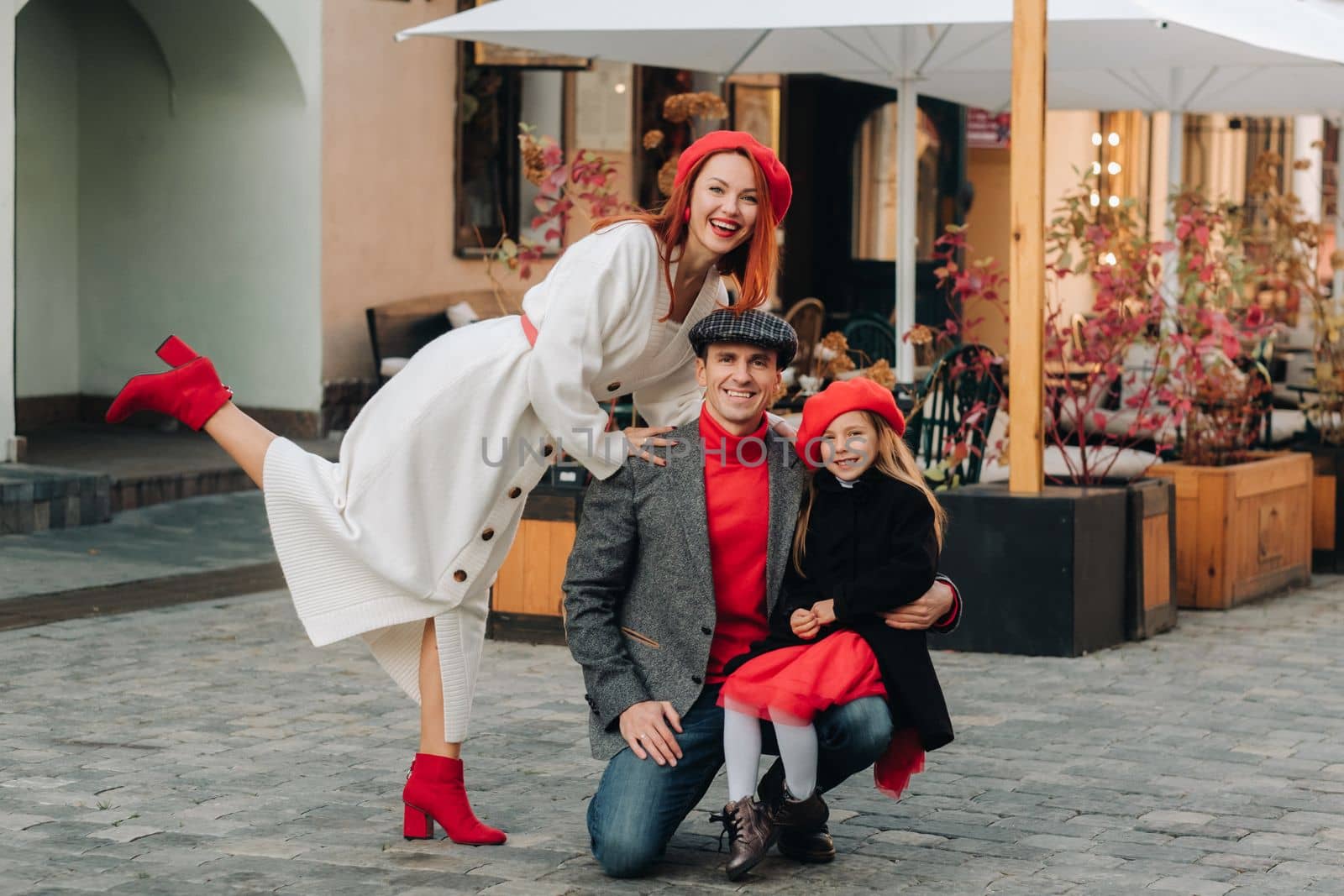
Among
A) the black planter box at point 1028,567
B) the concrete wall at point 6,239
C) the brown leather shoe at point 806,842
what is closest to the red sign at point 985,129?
the concrete wall at point 6,239

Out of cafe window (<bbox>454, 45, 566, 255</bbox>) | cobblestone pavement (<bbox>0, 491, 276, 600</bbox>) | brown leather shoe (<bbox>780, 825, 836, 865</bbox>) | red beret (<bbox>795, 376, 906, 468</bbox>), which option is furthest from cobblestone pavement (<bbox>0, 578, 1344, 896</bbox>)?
cafe window (<bbox>454, 45, 566, 255</bbox>)

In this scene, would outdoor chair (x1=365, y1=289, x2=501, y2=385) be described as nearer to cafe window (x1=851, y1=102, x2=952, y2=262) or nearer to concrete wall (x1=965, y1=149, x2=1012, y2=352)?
cafe window (x1=851, y1=102, x2=952, y2=262)

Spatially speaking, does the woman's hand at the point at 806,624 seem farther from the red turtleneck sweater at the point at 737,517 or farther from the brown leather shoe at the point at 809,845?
the brown leather shoe at the point at 809,845

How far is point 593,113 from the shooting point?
1521 cm

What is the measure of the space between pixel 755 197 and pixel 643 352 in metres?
0.45

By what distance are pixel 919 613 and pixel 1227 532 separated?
430cm

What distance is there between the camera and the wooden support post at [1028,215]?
7020 millimetres

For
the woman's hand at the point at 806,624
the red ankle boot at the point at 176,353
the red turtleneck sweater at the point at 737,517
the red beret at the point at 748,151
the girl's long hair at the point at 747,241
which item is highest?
the red beret at the point at 748,151

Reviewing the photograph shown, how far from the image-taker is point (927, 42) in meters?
9.73

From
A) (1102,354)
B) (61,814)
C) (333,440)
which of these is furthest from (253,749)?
(333,440)

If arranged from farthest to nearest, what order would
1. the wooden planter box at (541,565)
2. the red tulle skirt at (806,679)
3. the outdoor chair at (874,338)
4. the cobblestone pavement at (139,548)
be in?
the outdoor chair at (874,338), the cobblestone pavement at (139,548), the wooden planter box at (541,565), the red tulle skirt at (806,679)

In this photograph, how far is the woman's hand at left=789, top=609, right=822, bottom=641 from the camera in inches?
171

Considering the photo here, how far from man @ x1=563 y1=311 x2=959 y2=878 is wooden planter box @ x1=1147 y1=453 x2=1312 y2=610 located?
4.01 meters

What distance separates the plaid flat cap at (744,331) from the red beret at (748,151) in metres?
0.27
